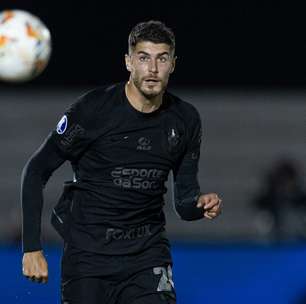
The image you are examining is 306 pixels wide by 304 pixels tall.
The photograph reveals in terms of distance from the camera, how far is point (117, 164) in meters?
5.48

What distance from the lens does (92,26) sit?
1280cm

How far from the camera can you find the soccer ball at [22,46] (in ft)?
22.1

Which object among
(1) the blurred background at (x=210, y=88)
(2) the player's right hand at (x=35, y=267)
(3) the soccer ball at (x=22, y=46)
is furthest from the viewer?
(1) the blurred background at (x=210, y=88)

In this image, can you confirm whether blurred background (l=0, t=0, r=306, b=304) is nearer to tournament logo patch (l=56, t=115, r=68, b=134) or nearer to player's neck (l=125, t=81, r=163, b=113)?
player's neck (l=125, t=81, r=163, b=113)

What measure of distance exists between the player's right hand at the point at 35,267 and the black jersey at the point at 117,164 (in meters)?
0.19

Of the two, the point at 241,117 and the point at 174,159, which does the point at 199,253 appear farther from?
the point at 241,117

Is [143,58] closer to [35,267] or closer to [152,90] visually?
[152,90]

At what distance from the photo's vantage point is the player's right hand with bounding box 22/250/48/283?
5332mm

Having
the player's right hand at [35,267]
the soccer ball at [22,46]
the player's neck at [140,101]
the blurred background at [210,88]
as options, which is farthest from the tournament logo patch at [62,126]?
the blurred background at [210,88]

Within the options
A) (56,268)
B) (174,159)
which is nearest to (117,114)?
(174,159)

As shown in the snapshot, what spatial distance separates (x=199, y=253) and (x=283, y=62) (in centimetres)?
562

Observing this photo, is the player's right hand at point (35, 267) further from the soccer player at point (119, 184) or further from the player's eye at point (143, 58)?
the player's eye at point (143, 58)

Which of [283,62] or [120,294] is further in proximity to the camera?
[283,62]

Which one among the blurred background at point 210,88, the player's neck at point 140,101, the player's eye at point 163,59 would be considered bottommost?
the blurred background at point 210,88
